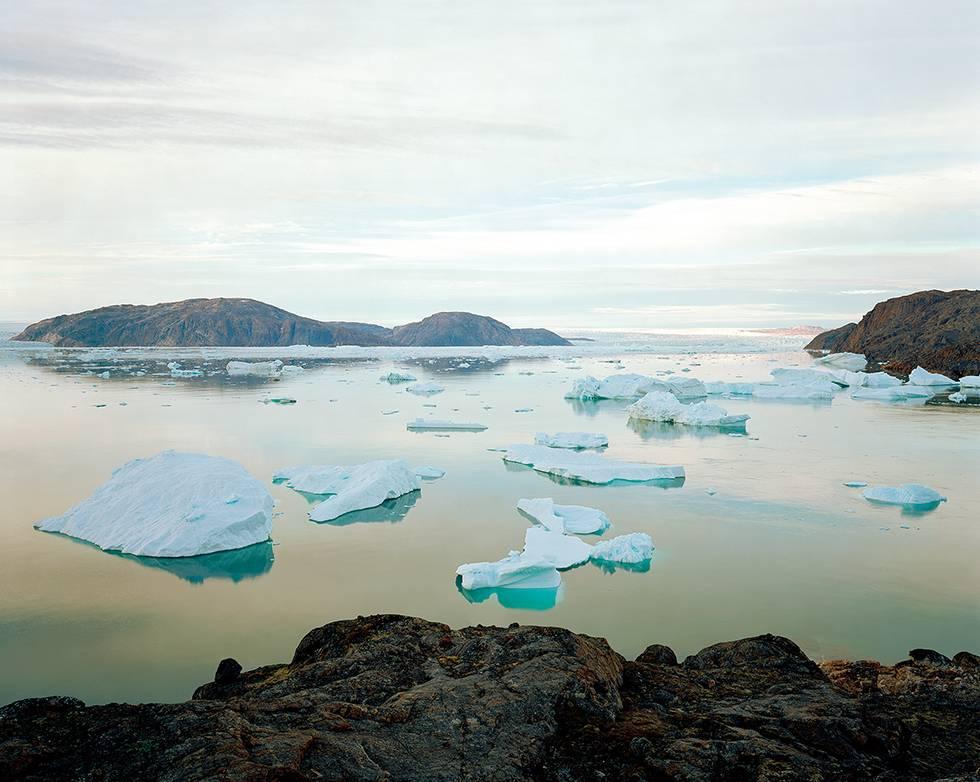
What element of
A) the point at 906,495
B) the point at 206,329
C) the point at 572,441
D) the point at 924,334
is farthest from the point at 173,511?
the point at 206,329

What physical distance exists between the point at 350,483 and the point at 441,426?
6900 mm

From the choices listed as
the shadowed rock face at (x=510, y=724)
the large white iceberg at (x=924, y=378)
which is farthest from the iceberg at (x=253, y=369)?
the shadowed rock face at (x=510, y=724)

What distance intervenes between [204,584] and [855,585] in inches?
274

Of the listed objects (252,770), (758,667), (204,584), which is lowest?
(204,584)

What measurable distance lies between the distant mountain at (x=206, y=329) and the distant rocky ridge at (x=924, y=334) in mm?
73392

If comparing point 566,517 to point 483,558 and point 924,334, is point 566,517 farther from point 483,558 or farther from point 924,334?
point 924,334

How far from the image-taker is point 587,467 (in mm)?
12188

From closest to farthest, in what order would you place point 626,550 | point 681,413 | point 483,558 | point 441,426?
point 626,550 < point 483,558 < point 441,426 < point 681,413

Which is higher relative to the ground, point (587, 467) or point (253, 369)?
point (253, 369)

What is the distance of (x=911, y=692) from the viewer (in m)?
4.02

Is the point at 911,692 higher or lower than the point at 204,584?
higher

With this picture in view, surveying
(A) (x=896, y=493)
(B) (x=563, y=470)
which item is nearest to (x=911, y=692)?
(A) (x=896, y=493)

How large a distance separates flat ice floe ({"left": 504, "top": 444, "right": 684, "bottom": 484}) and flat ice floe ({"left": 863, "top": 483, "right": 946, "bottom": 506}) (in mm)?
3021

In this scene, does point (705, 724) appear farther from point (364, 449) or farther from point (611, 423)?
point (611, 423)
